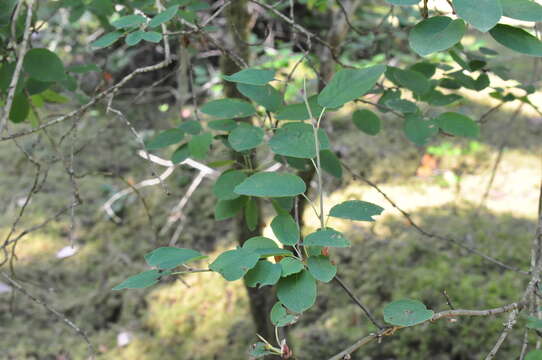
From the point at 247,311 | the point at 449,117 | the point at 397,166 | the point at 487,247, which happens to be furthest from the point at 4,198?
the point at 449,117

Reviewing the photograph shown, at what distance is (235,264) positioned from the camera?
0.65m

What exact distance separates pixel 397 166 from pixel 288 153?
8.03 feet

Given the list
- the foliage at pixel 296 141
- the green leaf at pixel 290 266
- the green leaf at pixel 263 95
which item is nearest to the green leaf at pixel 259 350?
the foliage at pixel 296 141

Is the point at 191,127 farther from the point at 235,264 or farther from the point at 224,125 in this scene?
the point at 235,264

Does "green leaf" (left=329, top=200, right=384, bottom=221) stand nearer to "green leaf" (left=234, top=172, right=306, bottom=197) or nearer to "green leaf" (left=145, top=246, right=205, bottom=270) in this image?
"green leaf" (left=234, top=172, right=306, bottom=197)

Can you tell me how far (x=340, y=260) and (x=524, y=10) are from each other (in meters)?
1.94

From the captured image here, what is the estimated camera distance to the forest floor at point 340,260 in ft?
7.14

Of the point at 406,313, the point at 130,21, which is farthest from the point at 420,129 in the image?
the point at 130,21

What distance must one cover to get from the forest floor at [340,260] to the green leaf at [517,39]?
109 centimetres

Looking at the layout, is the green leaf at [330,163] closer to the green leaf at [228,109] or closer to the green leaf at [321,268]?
the green leaf at [228,109]

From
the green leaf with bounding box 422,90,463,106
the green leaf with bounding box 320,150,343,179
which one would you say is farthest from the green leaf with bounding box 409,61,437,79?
the green leaf with bounding box 320,150,343,179

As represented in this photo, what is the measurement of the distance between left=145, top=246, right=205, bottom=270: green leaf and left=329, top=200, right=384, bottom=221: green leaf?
0.19m

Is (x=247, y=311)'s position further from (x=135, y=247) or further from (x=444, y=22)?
(x=444, y=22)

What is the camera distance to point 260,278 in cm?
65
